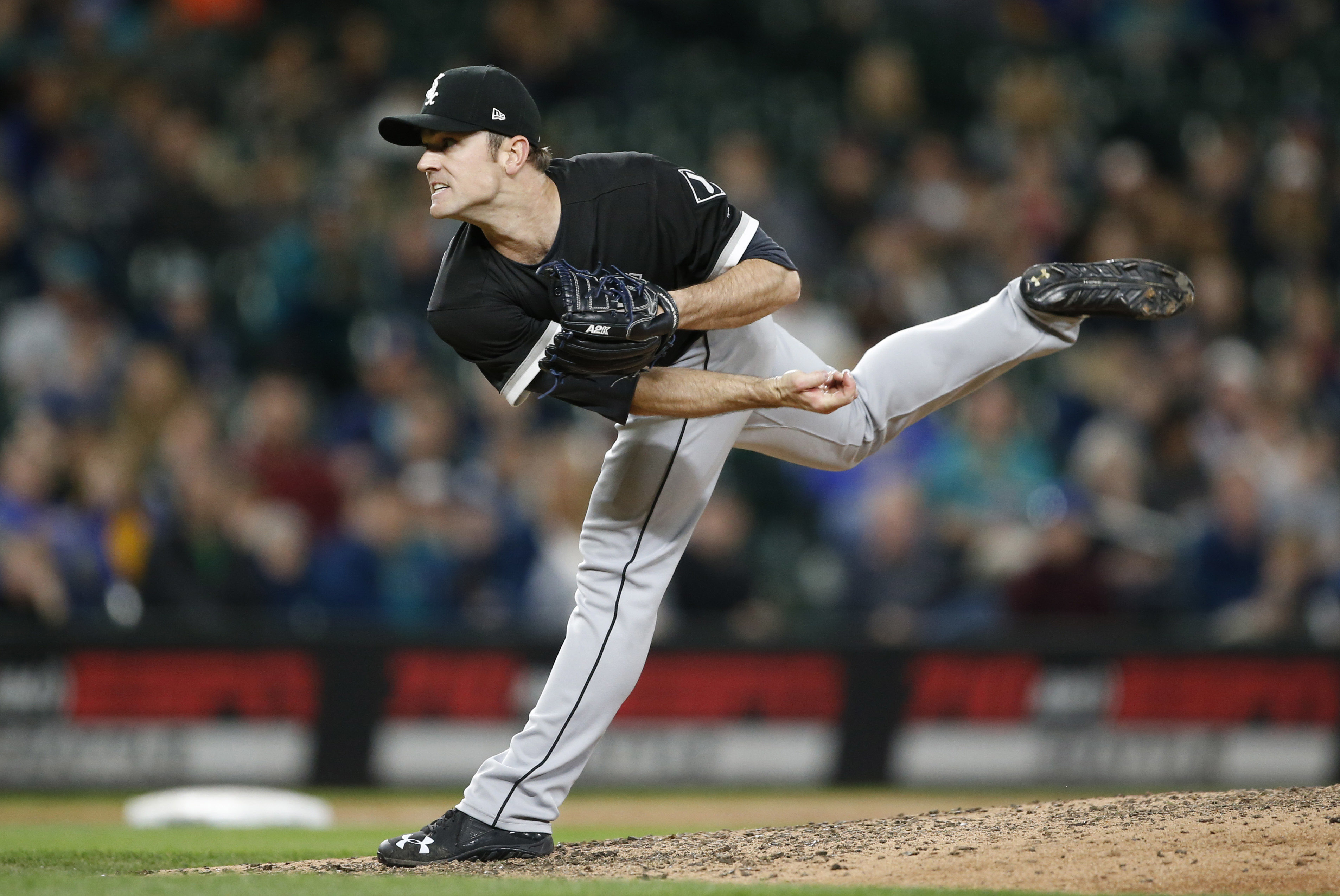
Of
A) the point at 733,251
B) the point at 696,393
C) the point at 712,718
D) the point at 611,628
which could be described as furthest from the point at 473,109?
the point at 712,718

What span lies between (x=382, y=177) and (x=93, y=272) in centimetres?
172

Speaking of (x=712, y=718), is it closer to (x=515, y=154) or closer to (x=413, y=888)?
(x=413, y=888)

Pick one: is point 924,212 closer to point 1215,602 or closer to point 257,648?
point 1215,602

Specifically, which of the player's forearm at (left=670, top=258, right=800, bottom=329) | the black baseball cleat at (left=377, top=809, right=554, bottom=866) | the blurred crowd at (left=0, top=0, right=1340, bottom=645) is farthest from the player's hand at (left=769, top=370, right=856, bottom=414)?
the blurred crowd at (left=0, top=0, right=1340, bottom=645)

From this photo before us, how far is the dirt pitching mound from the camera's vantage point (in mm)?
3758

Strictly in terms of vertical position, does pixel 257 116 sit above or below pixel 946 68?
below

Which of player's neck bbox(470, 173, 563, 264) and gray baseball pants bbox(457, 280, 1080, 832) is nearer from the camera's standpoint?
player's neck bbox(470, 173, 563, 264)

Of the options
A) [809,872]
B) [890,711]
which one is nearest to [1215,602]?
[890,711]

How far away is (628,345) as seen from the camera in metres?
3.76

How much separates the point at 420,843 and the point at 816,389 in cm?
156

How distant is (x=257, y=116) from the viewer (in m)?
9.80

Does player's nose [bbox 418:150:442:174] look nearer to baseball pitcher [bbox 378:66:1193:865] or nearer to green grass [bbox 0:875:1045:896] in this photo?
baseball pitcher [bbox 378:66:1193:865]

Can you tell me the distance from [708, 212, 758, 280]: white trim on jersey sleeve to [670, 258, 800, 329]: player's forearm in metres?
0.04

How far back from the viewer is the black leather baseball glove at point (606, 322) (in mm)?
3727
